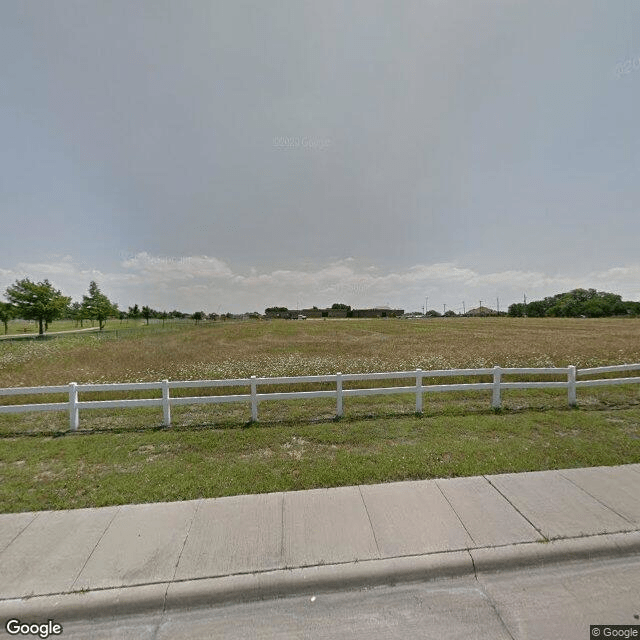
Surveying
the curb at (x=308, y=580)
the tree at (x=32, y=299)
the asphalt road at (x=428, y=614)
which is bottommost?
the asphalt road at (x=428, y=614)

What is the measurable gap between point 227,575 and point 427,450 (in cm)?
340

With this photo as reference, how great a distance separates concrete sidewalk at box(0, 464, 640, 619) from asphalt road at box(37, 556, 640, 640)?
0.10 m

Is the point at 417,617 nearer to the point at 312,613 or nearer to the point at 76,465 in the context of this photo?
the point at 312,613

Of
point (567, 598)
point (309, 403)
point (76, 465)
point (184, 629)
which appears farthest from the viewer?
point (309, 403)

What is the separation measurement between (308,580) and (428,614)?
100 cm

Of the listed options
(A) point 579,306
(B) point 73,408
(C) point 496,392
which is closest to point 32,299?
(B) point 73,408

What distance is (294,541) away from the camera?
308cm

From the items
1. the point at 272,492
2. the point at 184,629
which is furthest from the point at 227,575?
the point at 272,492

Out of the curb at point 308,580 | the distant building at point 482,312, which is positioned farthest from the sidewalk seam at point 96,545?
the distant building at point 482,312

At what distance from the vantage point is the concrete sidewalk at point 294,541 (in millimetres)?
2627

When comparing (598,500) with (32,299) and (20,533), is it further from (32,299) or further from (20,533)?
(32,299)

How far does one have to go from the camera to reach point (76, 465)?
4.74 m

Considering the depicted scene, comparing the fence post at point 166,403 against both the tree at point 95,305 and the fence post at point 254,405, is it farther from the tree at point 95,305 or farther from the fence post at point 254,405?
the tree at point 95,305

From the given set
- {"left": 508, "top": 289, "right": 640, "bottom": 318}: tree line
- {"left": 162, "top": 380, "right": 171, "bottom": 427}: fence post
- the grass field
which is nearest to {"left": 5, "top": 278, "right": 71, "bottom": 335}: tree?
the grass field
